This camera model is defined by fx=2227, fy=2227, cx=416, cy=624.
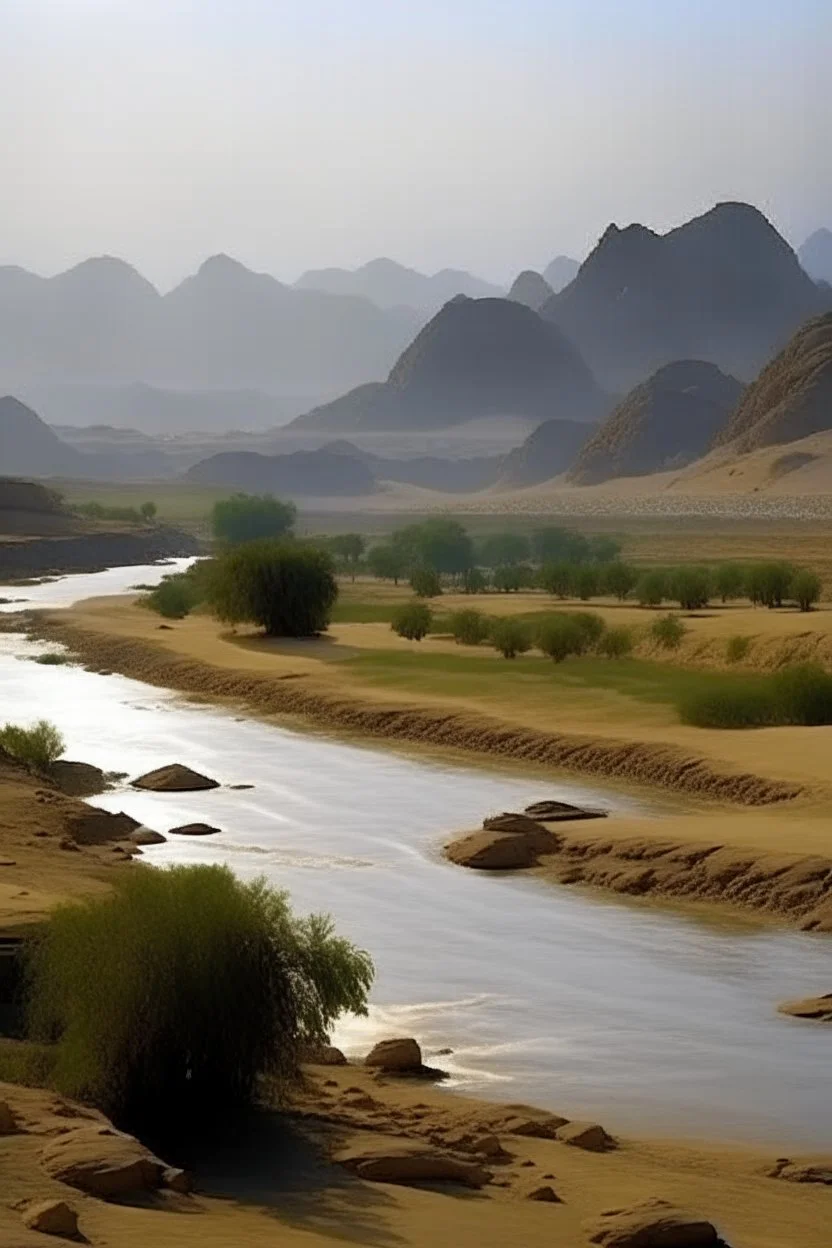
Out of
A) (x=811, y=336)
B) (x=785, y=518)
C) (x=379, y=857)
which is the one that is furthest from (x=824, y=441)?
(x=379, y=857)

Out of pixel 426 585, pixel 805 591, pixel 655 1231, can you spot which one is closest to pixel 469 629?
pixel 805 591

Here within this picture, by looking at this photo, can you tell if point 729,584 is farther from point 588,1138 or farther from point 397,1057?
point 588,1138

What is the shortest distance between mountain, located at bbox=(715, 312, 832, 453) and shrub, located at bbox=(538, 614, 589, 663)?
123m

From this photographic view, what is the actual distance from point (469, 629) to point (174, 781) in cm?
2366

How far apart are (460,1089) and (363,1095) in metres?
0.96

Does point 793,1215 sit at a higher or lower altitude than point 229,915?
lower

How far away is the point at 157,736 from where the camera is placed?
4062cm

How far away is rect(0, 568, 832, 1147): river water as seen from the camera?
16781 millimetres

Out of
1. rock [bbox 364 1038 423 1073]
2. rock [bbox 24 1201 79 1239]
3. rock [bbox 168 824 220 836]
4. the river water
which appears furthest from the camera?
rock [bbox 168 824 220 836]

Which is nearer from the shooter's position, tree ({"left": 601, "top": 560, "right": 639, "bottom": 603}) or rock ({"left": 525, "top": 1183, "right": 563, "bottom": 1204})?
rock ({"left": 525, "top": 1183, "right": 563, "bottom": 1204})

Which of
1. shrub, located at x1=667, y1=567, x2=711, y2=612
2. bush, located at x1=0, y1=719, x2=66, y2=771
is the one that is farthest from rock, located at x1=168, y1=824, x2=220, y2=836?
shrub, located at x1=667, y1=567, x2=711, y2=612

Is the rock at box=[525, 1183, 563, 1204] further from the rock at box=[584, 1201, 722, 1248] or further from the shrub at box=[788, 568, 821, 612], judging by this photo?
the shrub at box=[788, 568, 821, 612]

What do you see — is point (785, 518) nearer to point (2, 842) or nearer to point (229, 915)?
point (2, 842)

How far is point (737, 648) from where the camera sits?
48.8m
